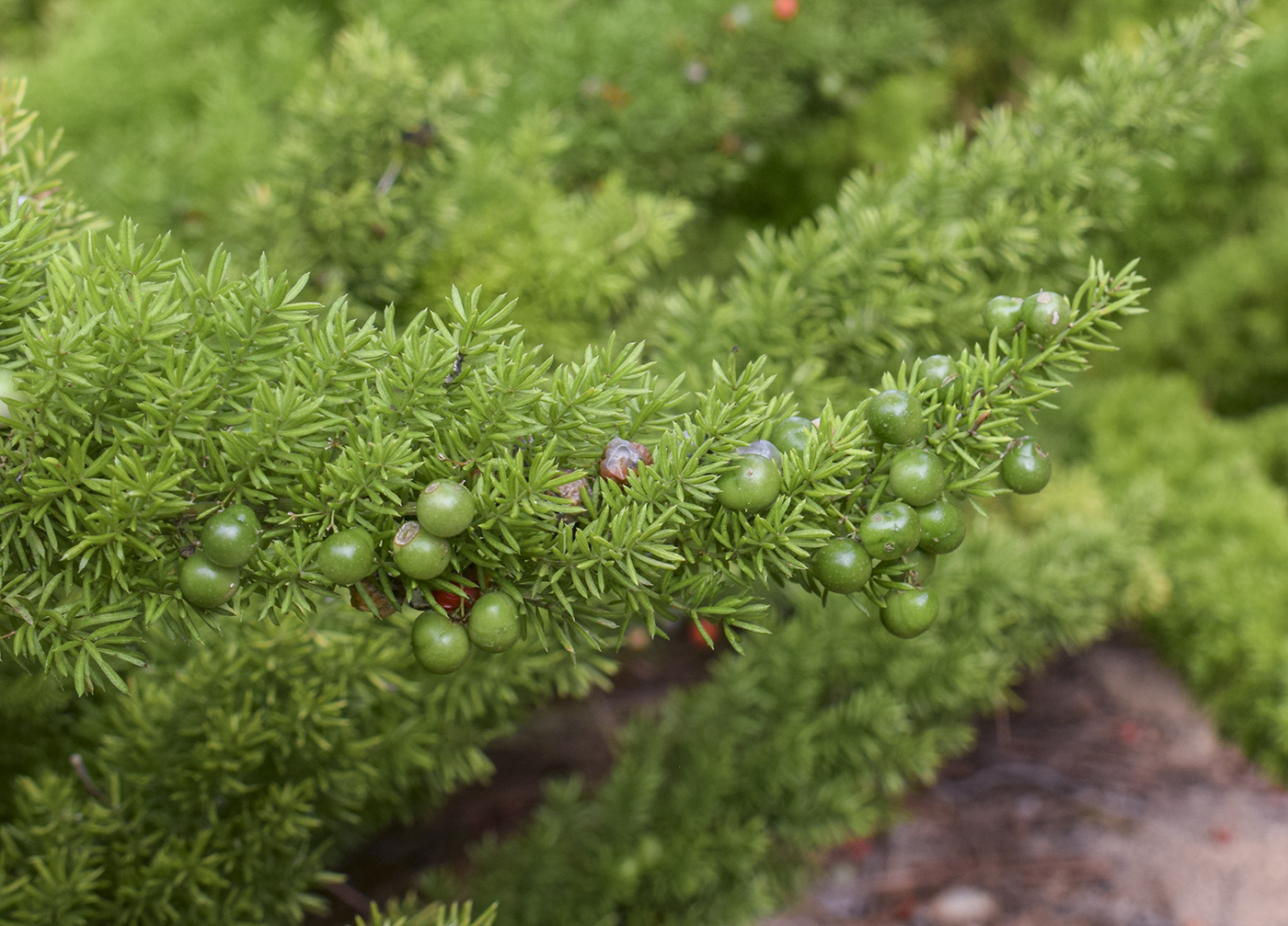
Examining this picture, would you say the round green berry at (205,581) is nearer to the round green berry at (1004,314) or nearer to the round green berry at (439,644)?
the round green berry at (439,644)

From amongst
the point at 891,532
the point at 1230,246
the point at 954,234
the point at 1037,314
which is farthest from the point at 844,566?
the point at 1230,246

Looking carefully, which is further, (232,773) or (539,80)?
(539,80)

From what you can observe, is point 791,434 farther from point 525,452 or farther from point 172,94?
point 172,94

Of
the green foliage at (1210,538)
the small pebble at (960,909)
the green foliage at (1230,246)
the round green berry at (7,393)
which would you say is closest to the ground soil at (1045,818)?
the small pebble at (960,909)

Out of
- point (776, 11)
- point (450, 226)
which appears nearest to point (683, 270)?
point (776, 11)

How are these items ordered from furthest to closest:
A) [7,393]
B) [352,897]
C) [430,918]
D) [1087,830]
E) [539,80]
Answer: [1087,830], [539,80], [352,897], [430,918], [7,393]

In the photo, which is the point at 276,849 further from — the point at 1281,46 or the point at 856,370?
the point at 1281,46

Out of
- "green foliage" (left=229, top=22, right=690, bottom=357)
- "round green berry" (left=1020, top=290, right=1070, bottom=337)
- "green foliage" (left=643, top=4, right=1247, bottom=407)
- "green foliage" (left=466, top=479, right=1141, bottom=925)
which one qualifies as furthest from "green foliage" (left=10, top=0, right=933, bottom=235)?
"round green berry" (left=1020, top=290, right=1070, bottom=337)
